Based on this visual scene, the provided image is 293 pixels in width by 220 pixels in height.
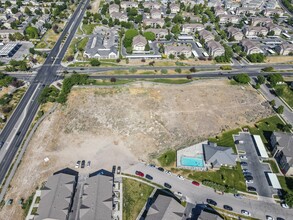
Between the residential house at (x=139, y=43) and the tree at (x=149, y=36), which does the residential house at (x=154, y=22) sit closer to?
the tree at (x=149, y=36)

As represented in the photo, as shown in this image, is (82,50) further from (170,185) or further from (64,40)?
(170,185)

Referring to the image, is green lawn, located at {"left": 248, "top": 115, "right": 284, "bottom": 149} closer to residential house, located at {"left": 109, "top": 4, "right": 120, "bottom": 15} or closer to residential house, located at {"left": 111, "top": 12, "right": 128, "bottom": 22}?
residential house, located at {"left": 111, "top": 12, "right": 128, "bottom": 22}

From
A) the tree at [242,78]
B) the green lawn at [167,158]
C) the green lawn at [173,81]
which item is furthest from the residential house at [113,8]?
the green lawn at [167,158]

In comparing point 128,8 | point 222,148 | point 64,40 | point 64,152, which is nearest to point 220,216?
point 222,148

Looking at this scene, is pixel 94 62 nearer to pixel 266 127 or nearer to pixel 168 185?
pixel 168 185

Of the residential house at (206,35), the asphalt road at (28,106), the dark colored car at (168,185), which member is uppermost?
the residential house at (206,35)

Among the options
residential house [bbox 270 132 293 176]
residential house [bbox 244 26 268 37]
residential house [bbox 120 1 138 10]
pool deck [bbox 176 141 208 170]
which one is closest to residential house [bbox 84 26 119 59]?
residential house [bbox 120 1 138 10]
